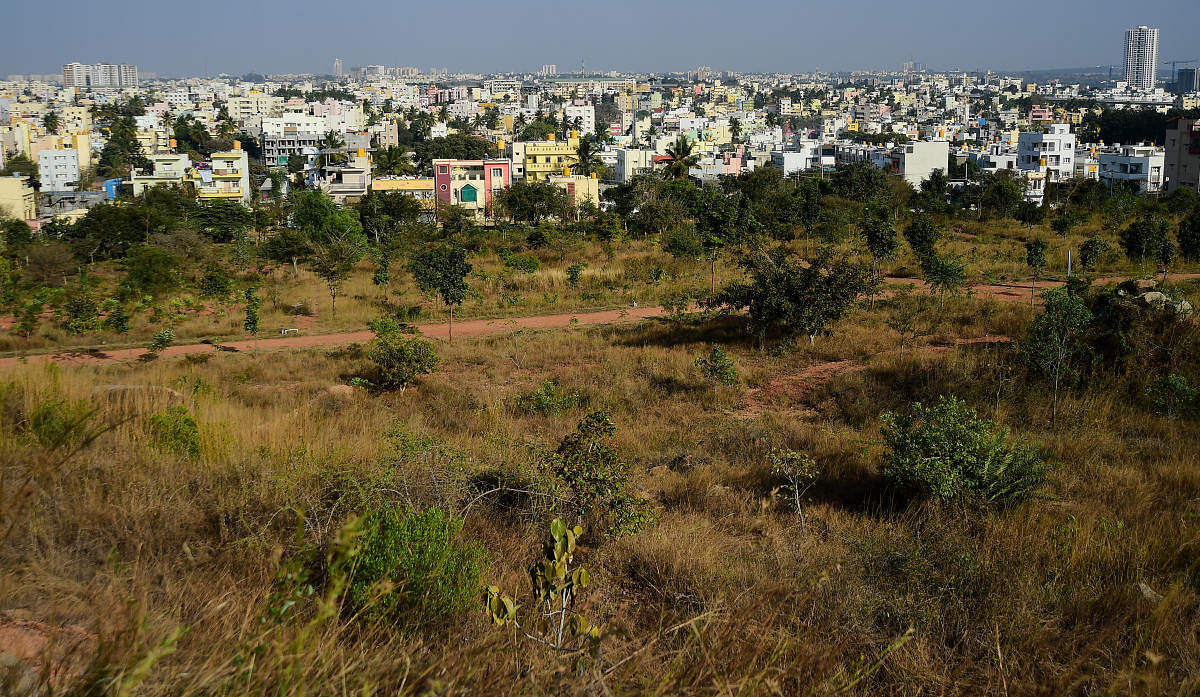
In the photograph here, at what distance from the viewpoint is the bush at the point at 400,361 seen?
9.20 m

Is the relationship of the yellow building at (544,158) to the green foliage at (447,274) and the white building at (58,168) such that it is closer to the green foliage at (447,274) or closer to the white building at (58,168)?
the white building at (58,168)

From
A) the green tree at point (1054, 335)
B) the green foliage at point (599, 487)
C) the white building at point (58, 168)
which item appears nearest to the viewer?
the green foliage at point (599, 487)

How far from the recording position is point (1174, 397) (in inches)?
269

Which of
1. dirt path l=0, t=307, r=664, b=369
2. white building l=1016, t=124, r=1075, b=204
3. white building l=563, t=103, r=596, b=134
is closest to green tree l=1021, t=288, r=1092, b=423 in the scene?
dirt path l=0, t=307, r=664, b=369

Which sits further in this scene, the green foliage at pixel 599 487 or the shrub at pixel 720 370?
the shrub at pixel 720 370

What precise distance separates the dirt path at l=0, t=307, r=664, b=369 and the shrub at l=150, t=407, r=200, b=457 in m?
8.11

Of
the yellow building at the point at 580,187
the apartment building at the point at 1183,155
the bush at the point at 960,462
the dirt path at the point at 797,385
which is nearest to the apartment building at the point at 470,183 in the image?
the yellow building at the point at 580,187

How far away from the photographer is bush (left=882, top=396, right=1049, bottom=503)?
462 cm

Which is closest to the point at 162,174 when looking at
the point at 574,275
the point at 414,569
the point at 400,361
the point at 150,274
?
the point at 150,274

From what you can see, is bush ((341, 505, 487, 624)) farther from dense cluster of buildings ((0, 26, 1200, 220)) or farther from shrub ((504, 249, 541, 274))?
dense cluster of buildings ((0, 26, 1200, 220))

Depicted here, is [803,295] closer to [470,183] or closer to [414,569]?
[414,569]

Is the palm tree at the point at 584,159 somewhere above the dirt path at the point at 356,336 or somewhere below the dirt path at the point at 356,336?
above

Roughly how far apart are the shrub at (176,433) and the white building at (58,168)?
7024 centimetres

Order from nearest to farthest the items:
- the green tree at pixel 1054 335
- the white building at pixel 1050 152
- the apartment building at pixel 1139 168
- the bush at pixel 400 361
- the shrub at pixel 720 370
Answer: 1. the green tree at pixel 1054 335
2. the shrub at pixel 720 370
3. the bush at pixel 400 361
4. the apartment building at pixel 1139 168
5. the white building at pixel 1050 152
